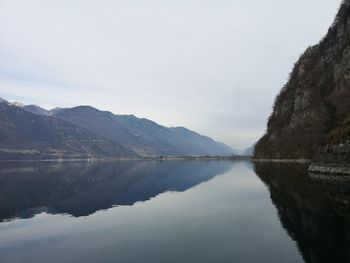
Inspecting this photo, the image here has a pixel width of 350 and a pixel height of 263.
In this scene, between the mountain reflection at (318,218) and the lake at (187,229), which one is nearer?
the mountain reflection at (318,218)

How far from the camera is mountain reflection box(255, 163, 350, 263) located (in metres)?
33.5

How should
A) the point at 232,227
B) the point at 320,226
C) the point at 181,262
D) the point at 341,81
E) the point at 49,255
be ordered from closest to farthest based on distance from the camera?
the point at 181,262, the point at 49,255, the point at 320,226, the point at 232,227, the point at 341,81

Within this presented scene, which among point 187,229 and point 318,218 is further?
point 318,218

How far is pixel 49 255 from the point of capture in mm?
35844

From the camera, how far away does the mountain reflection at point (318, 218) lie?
33.5 meters

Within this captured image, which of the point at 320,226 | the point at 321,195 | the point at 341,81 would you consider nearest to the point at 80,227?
the point at 320,226

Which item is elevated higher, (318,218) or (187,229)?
(318,218)

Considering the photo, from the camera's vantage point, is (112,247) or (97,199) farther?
(97,199)

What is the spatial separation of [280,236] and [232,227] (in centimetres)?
754

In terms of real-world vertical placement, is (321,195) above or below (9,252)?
above

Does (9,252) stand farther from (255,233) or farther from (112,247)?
(255,233)

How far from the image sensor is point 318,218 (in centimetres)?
4784

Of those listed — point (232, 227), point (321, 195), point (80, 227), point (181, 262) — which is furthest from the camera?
point (321, 195)

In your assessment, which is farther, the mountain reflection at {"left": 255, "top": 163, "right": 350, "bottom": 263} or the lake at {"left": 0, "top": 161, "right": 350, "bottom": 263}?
the lake at {"left": 0, "top": 161, "right": 350, "bottom": 263}
